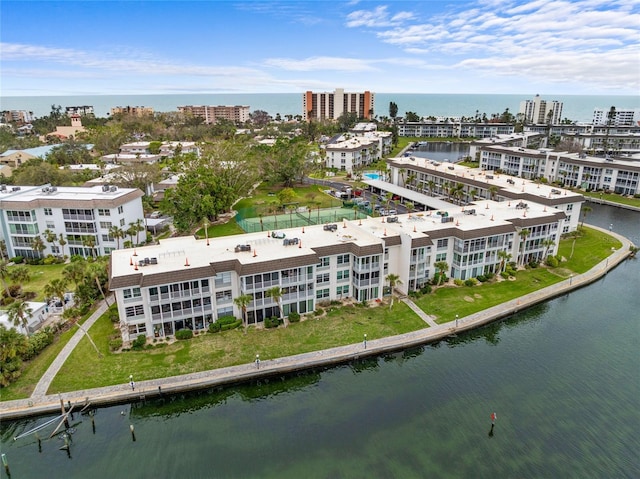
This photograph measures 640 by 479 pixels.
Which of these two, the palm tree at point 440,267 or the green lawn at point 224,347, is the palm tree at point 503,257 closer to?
the palm tree at point 440,267

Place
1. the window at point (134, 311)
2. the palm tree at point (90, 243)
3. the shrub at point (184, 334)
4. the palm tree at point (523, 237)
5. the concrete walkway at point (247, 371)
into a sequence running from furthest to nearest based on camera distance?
1. the palm tree at point (90, 243)
2. the palm tree at point (523, 237)
3. the shrub at point (184, 334)
4. the window at point (134, 311)
5. the concrete walkway at point (247, 371)

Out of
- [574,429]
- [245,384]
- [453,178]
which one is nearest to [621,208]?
[453,178]

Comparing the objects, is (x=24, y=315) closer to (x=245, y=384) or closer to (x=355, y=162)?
(x=245, y=384)

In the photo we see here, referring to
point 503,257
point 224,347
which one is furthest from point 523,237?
point 224,347

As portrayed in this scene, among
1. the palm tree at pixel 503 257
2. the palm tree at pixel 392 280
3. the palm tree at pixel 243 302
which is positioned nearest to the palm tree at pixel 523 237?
the palm tree at pixel 503 257

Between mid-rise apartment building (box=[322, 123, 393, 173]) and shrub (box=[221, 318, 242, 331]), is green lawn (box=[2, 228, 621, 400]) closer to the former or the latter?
shrub (box=[221, 318, 242, 331])

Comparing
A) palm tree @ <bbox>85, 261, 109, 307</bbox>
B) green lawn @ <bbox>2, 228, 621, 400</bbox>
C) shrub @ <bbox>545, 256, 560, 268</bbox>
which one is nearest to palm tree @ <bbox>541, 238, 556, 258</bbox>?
shrub @ <bbox>545, 256, 560, 268</bbox>
